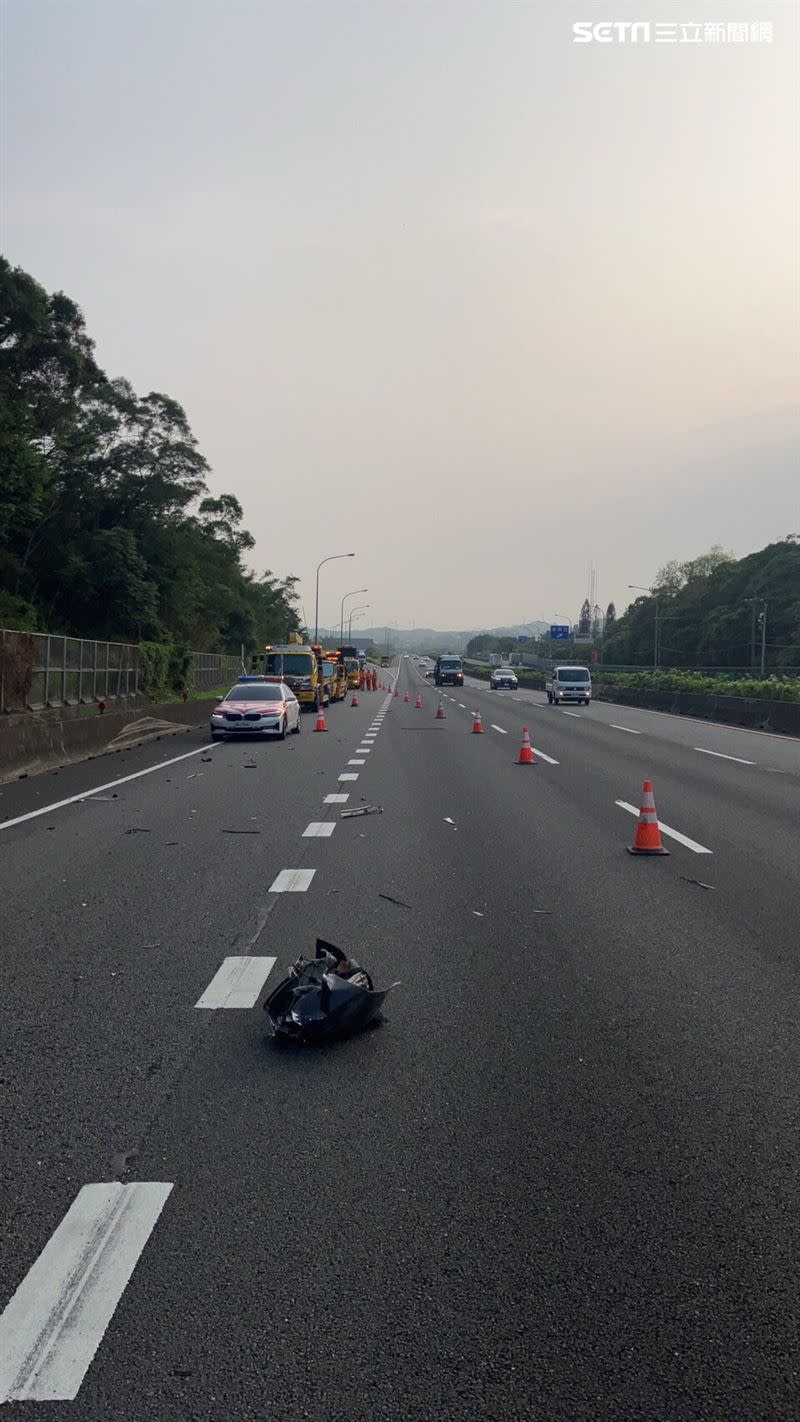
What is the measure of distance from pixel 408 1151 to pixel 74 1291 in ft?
4.52

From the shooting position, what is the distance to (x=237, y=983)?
270 inches

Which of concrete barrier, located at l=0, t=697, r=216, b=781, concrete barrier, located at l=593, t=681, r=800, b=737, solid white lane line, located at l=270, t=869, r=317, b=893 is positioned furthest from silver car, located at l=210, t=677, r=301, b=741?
solid white lane line, located at l=270, t=869, r=317, b=893

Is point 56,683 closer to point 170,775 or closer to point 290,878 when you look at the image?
point 170,775

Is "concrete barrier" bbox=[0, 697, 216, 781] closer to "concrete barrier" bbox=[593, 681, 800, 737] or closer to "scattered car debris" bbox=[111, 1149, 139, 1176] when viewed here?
"scattered car debris" bbox=[111, 1149, 139, 1176]

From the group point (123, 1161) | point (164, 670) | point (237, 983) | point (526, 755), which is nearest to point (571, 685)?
point (164, 670)

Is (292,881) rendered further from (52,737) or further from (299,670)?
(299,670)

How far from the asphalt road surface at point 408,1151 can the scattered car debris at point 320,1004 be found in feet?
0.38

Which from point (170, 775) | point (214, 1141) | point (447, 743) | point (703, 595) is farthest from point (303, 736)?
point (703, 595)

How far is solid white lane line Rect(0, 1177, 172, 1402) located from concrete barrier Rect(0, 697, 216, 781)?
16.0 metres

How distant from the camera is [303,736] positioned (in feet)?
101

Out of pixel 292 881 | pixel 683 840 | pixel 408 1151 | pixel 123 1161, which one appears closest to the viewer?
pixel 123 1161

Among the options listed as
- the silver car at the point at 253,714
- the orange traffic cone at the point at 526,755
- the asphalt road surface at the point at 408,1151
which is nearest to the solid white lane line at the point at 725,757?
the orange traffic cone at the point at 526,755

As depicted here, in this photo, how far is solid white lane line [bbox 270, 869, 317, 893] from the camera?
973 cm

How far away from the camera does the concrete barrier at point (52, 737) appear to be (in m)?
19.7
